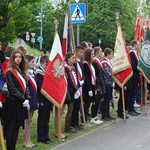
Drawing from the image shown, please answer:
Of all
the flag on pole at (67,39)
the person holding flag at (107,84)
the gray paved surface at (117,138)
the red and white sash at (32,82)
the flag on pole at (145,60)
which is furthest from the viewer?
the flag on pole at (145,60)

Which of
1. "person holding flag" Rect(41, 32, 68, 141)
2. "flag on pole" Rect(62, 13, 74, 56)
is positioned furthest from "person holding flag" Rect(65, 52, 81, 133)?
"flag on pole" Rect(62, 13, 74, 56)

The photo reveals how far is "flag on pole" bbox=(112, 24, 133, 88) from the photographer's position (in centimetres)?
Result: 977

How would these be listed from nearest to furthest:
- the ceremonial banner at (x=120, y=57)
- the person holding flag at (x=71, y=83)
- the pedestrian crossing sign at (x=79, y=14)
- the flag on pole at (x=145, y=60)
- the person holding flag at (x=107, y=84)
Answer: the person holding flag at (x=71, y=83)
the person holding flag at (x=107, y=84)
the ceremonial banner at (x=120, y=57)
the pedestrian crossing sign at (x=79, y=14)
the flag on pole at (x=145, y=60)

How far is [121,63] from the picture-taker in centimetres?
980

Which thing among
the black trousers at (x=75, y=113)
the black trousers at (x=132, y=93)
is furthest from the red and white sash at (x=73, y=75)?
the black trousers at (x=132, y=93)

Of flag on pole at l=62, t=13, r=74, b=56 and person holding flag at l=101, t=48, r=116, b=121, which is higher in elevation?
flag on pole at l=62, t=13, r=74, b=56

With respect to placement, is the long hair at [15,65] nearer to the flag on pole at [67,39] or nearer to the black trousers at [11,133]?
the black trousers at [11,133]

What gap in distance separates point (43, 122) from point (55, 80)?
89cm

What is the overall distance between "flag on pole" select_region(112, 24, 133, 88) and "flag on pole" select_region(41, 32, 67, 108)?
247cm

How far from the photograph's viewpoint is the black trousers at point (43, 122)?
24.2 ft

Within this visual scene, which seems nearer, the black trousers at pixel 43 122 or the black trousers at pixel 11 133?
the black trousers at pixel 11 133

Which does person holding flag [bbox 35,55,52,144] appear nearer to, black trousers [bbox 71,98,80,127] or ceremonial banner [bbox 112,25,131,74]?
black trousers [bbox 71,98,80,127]

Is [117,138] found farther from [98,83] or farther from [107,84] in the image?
[107,84]

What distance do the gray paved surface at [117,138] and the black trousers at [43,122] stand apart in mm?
422
